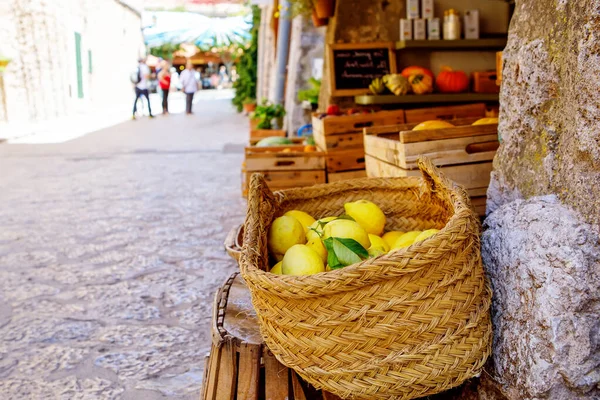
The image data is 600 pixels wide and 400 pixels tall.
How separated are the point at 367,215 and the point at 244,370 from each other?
0.64 metres

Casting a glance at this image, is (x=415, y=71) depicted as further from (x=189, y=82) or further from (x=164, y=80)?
(x=164, y=80)

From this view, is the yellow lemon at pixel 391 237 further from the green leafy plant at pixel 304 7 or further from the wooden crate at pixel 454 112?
the green leafy plant at pixel 304 7

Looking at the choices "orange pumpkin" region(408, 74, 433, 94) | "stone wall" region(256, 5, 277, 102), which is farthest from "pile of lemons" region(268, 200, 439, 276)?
"stone wall" region(256, 5, 277, 102)

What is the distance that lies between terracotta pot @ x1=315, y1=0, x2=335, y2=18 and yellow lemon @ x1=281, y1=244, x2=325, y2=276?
389cm

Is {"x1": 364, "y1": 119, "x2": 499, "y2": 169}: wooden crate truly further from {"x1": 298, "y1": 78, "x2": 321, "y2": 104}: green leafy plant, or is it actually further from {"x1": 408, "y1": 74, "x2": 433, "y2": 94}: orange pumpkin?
{"x1": 298, "y1": 78, "x2": 321, "y2": 104}: green leafy plant

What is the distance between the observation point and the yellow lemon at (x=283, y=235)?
5.97ft

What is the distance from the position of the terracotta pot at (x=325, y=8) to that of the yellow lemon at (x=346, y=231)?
12.2 feet

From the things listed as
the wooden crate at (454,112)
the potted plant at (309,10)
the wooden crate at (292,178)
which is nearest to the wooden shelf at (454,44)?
the wooden crate at (454,112)

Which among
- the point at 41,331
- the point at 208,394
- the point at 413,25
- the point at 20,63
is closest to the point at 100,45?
the point at 20,63

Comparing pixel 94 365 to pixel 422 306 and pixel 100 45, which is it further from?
pixel 100 45

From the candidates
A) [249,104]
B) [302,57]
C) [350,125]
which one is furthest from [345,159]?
[249,104]

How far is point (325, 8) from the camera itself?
16.9ft

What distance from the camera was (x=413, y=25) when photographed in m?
4.78

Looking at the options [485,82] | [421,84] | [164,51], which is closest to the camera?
[421,84]
